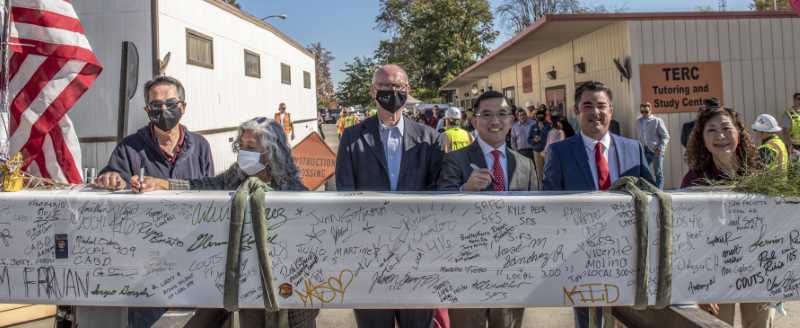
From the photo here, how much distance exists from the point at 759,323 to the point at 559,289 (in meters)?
1.74

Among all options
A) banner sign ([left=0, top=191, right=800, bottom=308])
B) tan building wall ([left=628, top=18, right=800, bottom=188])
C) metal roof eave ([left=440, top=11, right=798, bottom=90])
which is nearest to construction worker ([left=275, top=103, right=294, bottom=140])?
metal roof eave ([left=440, top=11, right=798, bottom=90])

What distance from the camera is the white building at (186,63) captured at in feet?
24.7

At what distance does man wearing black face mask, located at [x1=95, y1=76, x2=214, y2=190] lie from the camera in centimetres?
324

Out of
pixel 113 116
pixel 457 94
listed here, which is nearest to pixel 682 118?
pixel 113 116

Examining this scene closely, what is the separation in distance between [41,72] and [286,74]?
1292 centimetres

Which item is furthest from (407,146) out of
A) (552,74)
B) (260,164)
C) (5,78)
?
(552,74)

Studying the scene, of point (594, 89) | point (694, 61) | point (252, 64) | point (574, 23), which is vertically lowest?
point (594, 89)

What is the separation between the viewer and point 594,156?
10.3 feet

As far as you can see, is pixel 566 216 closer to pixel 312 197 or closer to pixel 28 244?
pixel 312 197

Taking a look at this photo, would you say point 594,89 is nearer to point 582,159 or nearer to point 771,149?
point 582,159

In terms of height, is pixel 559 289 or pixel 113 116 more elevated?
pixel 113 116

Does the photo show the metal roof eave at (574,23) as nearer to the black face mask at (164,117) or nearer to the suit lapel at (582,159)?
the suit lapel at (582,159)

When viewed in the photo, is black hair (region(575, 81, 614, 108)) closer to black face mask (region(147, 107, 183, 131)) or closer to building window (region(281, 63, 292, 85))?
black face mask (region(147, 107, 183, 131))

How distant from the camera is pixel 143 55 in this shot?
24.7 ft
